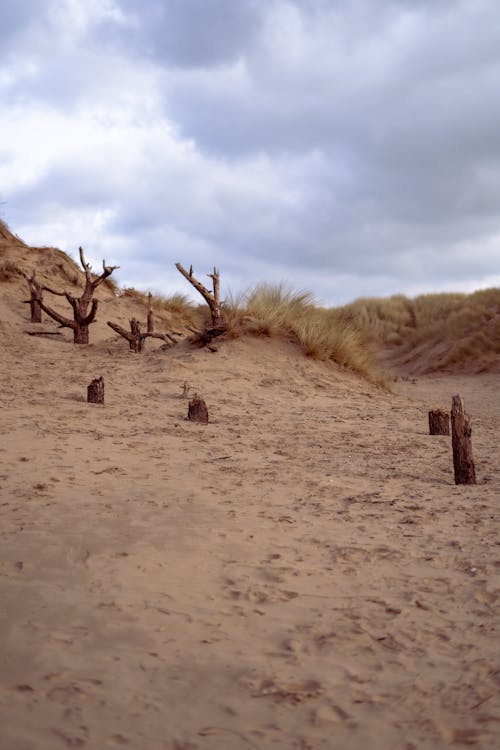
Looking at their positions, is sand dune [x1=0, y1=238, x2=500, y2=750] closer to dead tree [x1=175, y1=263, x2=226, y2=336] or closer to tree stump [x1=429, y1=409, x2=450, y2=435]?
tree stump [x1=429, y1=409, x2=450, y2=435]

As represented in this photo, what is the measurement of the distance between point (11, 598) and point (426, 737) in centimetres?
Result: 174

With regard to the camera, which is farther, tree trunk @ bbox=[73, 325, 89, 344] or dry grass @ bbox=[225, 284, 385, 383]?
tree trunk @ bbox=[73, 325, 89, 344]

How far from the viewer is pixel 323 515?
4234 millimetres

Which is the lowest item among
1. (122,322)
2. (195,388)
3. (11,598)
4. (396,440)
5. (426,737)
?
(426,737)

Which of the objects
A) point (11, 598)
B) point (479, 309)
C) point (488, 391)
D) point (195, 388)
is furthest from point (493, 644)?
point (479, 309)

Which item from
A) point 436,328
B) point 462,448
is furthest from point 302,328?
point 436,328

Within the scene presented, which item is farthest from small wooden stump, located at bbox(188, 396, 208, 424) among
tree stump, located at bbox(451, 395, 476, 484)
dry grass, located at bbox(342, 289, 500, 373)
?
dry grass, located at bbox(342, 289, 500, 373)

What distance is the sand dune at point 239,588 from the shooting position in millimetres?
2150

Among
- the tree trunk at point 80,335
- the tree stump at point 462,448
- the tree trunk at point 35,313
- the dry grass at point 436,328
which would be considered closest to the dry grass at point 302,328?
the tree trunk at point 80,335

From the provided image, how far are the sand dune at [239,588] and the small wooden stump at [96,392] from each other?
560 mm

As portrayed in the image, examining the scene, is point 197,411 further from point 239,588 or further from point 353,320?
point 353,320

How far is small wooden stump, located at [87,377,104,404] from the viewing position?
24.3 feet

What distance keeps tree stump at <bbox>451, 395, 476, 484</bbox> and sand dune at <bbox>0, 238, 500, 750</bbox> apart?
134 millimetres

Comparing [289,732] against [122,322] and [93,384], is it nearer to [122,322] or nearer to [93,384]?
[93,384]
